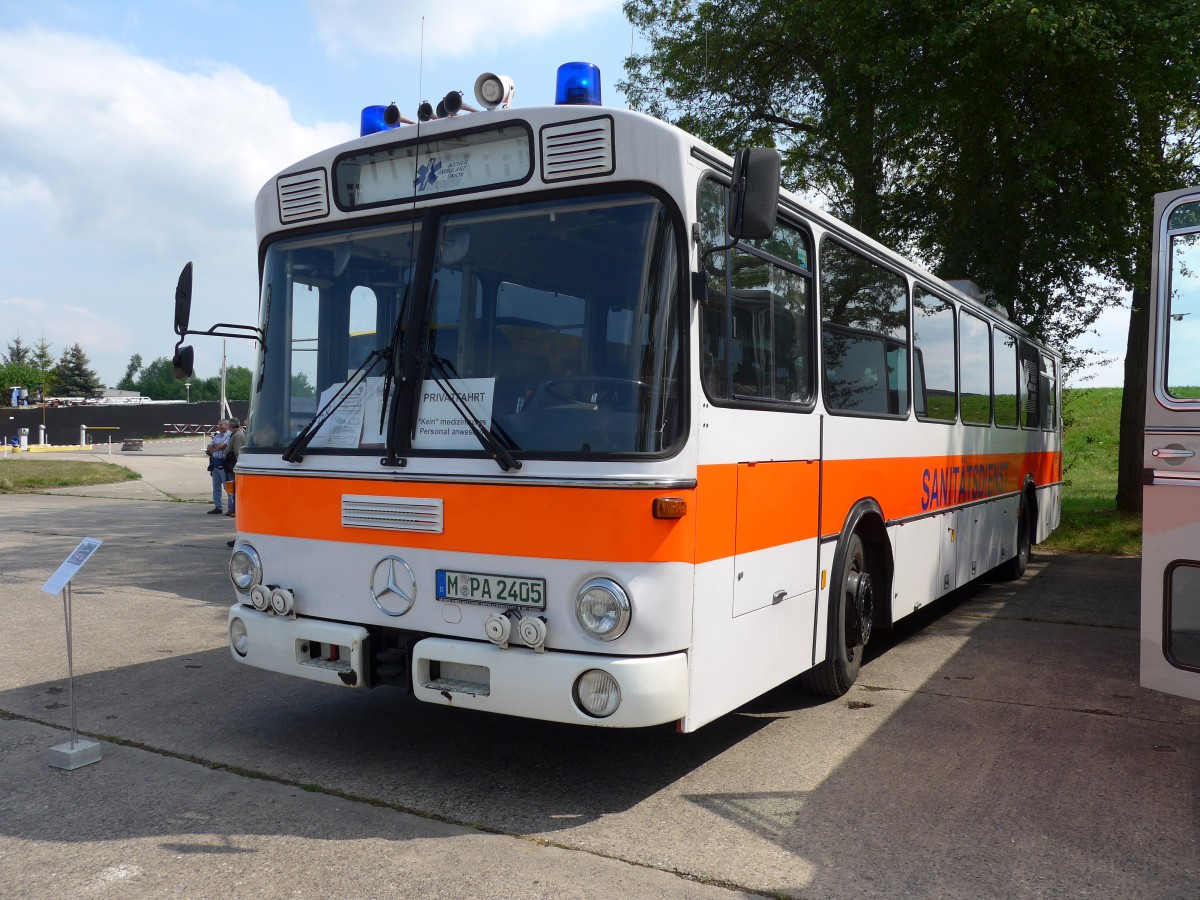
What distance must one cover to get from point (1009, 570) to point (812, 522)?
6.95 meters

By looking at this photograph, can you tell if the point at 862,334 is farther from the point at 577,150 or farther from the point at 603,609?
the point at 603,609

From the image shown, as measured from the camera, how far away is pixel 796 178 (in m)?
18.5

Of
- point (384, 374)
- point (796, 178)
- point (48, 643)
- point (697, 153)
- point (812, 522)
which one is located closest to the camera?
point (697, 153)

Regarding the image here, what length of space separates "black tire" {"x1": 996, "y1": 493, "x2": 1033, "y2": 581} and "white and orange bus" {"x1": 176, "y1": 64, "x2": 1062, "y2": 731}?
627 centimetres

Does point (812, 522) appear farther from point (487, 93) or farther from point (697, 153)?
point (487, 93)

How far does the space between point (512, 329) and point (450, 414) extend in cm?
47

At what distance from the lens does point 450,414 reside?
15.2ft

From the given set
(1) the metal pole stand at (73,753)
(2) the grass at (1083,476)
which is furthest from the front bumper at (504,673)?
(2) the grass at (1083,476)

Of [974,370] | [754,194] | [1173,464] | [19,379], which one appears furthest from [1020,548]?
[19,379]

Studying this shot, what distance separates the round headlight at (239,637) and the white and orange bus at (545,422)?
0.8 inches

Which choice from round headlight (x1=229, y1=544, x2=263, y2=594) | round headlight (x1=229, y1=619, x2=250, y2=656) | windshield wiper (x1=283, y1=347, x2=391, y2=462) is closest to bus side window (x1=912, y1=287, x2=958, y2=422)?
windshield wiper (x1=283, y1=347, x2=391, y2=462)

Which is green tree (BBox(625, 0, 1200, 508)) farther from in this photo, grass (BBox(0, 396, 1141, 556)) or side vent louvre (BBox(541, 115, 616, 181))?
side vent louvre (BBox(541, 115, 616, 181))

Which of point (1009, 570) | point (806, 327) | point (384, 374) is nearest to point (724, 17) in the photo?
point (1009, 570)

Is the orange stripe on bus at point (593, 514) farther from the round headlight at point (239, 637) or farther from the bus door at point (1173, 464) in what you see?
the bus door at point (1173, 464)
